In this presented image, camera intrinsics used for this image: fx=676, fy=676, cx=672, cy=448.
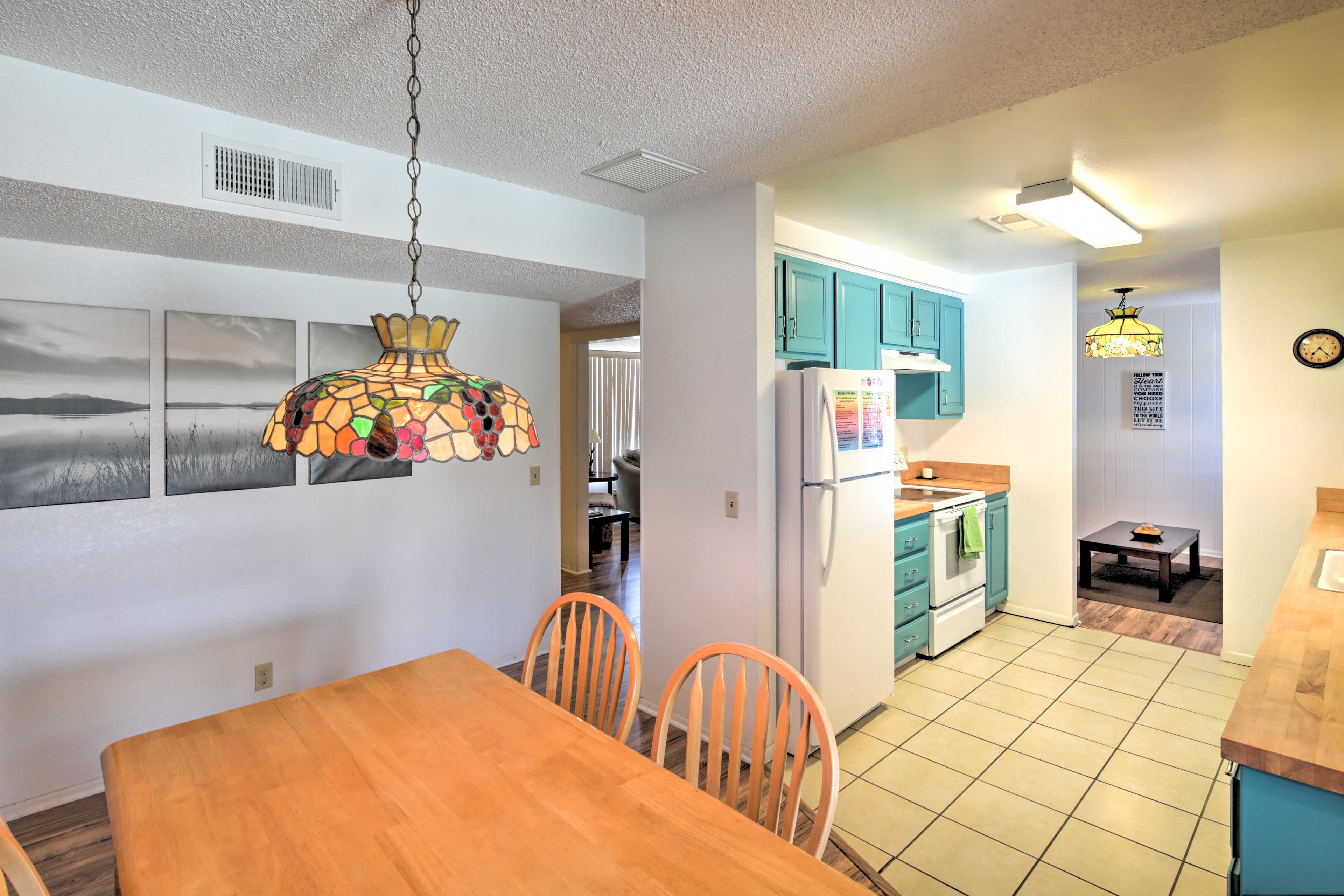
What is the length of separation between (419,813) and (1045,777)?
2.42 metres

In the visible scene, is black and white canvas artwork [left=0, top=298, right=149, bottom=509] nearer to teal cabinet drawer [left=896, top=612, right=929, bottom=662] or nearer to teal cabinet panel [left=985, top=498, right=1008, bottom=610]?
teal cabinet drawer [left=896, top=612, right=929, bottom=662]

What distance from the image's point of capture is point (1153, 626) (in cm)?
436

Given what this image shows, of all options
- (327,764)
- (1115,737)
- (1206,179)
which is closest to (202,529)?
(327,764)

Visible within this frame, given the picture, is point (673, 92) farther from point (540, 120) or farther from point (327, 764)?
point (327, 764)

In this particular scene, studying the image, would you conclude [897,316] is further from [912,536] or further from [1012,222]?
[912,536]

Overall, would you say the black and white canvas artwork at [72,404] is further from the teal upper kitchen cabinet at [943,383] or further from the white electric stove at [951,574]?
the teal upper kitchen cabinet at [943,383]

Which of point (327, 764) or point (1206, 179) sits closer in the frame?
point (327, 764)

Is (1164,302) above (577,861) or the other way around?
above

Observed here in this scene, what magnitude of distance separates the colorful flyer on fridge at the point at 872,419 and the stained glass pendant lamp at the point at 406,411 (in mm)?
2031

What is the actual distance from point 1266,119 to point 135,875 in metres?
3.49

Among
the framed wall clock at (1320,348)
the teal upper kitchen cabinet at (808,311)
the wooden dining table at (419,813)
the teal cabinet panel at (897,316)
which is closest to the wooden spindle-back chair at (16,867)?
the wooden dining table at (419,813)

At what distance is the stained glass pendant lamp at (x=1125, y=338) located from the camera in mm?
4211

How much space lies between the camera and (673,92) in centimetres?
191

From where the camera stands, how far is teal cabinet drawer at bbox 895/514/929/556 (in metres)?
3.50
